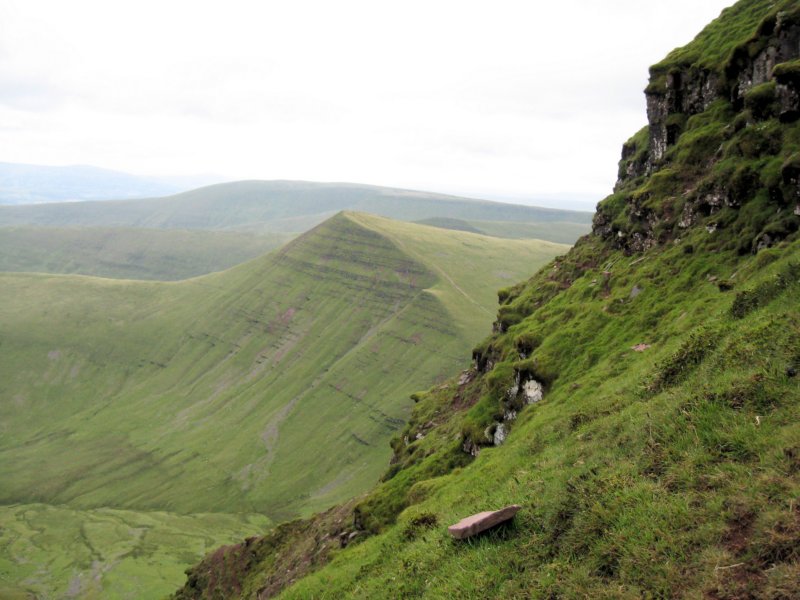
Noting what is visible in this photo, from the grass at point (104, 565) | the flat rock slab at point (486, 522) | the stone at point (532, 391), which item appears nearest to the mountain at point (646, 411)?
the stone at point (532, 391)

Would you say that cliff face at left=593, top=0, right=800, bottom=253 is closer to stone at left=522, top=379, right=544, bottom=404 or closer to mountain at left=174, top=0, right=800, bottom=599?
mountain at left=174, top=0, right=800, bottom=599

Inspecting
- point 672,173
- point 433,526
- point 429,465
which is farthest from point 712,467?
point 672,173

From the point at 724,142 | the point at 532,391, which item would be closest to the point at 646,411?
the point at 532,391

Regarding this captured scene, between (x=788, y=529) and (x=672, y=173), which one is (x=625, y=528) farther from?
(x=672, y=173)

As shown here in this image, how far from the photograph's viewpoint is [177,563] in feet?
598

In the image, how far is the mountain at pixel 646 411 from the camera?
16.2 metres

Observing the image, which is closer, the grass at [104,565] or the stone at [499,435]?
the stone at [499,435]

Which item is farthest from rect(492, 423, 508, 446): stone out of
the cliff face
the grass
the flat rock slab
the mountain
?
the grass

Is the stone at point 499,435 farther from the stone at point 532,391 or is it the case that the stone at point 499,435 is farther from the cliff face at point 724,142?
the cliff face at point 724,142

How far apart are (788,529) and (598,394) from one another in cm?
2369

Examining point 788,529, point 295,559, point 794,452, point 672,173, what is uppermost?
point 672,173

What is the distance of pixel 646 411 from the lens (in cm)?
2478

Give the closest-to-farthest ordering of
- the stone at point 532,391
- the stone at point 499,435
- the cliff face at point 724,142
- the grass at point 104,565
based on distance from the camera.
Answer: the cliff face at point 724,142
the stone at point 499,435
the stone at point 532,391
the grass at point 104,565

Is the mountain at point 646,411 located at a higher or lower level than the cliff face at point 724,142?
lower
